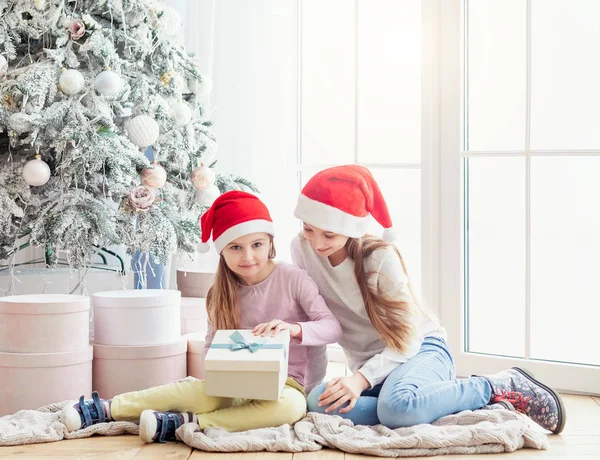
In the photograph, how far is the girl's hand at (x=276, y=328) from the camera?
192 cm

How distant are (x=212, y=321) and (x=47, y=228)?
1.81 feet

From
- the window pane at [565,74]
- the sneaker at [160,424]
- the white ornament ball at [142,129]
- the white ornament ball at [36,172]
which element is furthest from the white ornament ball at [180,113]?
the window pane at [565,74]

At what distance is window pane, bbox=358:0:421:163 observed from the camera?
287cm

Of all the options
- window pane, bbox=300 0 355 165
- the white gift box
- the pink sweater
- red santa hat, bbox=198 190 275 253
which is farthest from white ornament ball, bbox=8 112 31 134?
window pane, bbox=300 0 355 165

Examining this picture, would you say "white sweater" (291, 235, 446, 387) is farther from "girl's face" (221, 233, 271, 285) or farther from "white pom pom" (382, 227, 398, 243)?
"girl's face" (221, 233, 271, 285)

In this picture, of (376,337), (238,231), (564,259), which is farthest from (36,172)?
(564,259)

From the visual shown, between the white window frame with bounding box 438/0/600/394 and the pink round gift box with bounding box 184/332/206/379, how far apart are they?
859mm

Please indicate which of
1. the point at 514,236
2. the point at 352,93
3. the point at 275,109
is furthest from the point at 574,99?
the point at 275,109

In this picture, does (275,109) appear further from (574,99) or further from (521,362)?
(521,362)

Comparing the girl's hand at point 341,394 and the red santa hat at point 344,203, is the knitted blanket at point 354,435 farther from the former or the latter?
the red santa hat at point 344,203

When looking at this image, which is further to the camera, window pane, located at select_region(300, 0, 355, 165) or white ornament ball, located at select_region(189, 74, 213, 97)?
window pane, located at select_region(300, 0, 355, 165)

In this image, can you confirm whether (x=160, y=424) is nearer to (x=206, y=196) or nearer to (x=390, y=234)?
(x=390, y=234)

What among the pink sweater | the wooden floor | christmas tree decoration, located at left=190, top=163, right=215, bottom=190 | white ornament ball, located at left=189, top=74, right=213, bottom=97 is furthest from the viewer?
white ornament ball, located at left=189, top=74, right=213, bottom=97

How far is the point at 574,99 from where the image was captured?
2.51m
